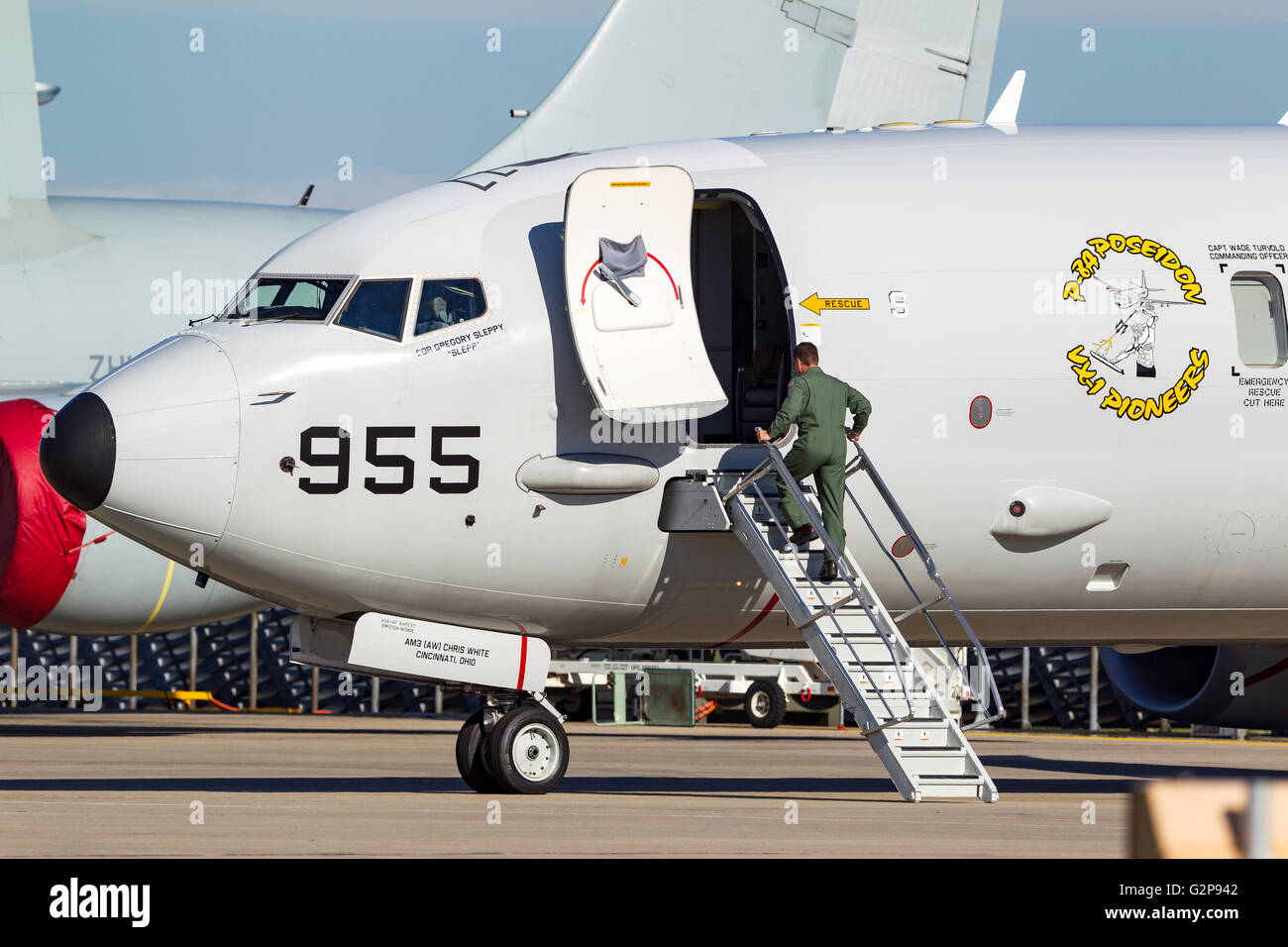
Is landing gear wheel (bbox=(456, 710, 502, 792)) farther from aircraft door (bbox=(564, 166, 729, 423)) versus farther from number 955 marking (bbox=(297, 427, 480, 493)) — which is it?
aircraft door (bbox=(564, 166, 729, 423))

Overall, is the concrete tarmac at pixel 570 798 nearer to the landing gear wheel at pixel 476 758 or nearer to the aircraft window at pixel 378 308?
the landing gear wheel at pixel 476 758

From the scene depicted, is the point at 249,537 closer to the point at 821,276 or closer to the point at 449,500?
the point at 449,500

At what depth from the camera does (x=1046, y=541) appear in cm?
1457

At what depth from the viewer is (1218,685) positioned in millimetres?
17734

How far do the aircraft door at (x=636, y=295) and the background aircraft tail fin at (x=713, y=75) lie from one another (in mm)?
14510

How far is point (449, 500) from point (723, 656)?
25.6 metres

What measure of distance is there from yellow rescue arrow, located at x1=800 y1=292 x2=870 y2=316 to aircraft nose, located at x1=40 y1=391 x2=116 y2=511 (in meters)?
5.32

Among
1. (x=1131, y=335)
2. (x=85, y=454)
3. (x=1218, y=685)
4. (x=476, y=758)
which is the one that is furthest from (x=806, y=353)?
(x=1218, y=685)

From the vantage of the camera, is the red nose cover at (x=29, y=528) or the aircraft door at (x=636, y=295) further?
the red nose cover at (x=29, y=528)

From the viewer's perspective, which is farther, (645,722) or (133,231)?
(645,722)

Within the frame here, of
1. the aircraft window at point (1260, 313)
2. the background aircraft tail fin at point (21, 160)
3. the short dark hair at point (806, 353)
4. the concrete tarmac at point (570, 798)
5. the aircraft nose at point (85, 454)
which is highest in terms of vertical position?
the background aircraft tail fin at point (21, 160)

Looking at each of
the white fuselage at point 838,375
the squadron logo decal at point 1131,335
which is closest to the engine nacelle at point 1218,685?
the white fuselage at point 838,375

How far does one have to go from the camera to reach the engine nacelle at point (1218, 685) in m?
17.5

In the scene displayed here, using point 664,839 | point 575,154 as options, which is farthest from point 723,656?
point 664,839
